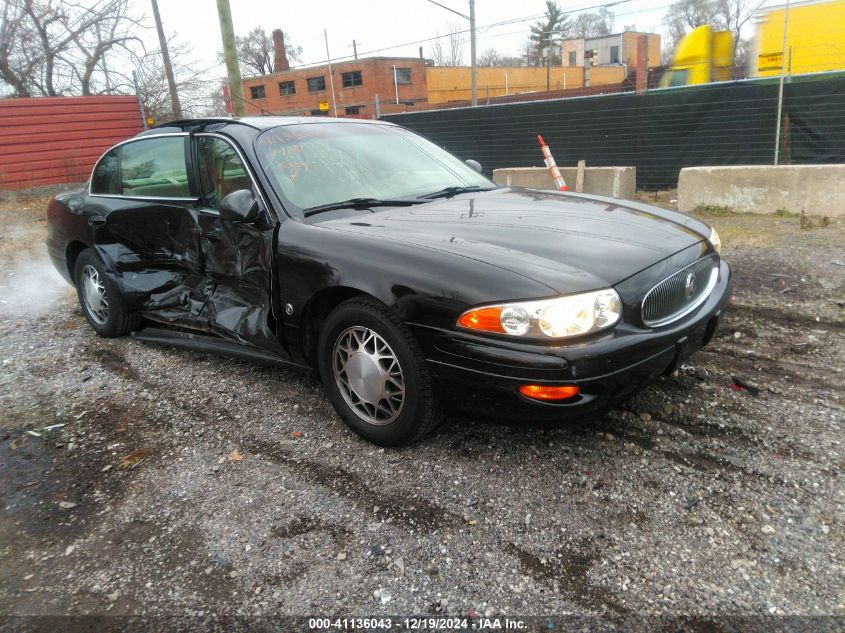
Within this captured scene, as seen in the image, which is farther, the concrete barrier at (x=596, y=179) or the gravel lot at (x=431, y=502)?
the concrete barrier at (x=596, y=179)

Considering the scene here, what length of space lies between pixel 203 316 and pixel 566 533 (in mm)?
2651

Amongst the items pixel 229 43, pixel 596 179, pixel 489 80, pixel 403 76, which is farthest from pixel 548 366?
pixel 489 80

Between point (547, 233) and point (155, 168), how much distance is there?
2.91 m

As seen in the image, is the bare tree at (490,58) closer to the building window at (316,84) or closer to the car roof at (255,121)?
the building window at (316,84)

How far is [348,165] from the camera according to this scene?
3676 millimetres

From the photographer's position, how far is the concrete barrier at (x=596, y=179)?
1003 centimetres

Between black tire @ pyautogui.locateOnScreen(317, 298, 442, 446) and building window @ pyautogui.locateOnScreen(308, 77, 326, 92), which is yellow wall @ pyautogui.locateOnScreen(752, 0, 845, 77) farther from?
building window @ pyautogui.locateOnScreen(308, 77, 326, 92)

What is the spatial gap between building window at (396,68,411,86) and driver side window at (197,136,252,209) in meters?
52.1

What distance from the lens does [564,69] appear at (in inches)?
2168

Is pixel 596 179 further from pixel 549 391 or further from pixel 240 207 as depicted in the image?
pixel 549 391

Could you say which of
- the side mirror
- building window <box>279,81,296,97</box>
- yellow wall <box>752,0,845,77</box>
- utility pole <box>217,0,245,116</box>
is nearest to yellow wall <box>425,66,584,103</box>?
building window <box>279,81,296,97</box>

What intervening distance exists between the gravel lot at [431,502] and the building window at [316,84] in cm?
5595

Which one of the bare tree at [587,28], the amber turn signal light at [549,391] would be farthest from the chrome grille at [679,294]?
the bare tree at [587,28]

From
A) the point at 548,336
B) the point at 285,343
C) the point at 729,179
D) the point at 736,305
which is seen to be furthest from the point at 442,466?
the point at 729,179
